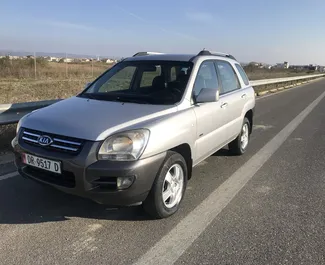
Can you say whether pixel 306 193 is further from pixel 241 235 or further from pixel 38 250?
pixel 38 250

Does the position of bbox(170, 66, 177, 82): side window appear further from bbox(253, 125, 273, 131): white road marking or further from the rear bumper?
bbox(253, 125, 273, 131): white road marking

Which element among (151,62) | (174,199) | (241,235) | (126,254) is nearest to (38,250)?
(126,254)

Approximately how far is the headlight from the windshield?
924 millimetres

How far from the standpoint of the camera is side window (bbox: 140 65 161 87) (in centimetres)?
484

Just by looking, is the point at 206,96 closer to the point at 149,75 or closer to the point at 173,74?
the point at 173,74

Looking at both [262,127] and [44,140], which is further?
[262,127]

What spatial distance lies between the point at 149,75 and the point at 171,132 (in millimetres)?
1518

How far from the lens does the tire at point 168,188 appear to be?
11.7ft

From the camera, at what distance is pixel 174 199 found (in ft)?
13.0

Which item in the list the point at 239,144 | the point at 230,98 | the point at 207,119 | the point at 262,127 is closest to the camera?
the point at 207,119

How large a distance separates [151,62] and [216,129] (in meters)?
1.32

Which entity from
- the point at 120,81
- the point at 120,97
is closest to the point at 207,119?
the point at 120,97

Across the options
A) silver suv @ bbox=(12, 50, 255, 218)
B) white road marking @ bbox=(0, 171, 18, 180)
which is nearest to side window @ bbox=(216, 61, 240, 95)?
silver suv @ bbox=(12, 50, 255, 218)

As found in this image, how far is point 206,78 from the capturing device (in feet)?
15.9
